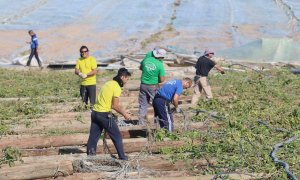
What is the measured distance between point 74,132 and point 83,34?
16.7 metres

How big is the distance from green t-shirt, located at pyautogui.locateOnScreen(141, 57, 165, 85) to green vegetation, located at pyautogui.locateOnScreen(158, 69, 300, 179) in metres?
1.14

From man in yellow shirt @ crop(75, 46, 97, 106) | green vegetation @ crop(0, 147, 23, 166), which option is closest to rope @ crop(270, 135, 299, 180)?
green vegetation @ crop(0, 147, 23, 166)

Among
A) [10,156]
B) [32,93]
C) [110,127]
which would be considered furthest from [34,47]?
[110,127]

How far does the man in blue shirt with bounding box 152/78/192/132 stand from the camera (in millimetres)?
9992

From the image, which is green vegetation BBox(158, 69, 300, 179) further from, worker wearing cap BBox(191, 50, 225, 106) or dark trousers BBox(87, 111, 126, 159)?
dark trousers BBox(87, 111, 126, 159)

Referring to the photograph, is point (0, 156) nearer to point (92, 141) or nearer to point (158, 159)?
point (92, 141)

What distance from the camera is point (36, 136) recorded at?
9.85 meters

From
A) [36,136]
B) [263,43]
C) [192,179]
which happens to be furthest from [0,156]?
[263,43]

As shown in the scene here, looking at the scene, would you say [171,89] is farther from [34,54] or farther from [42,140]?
[34,54]

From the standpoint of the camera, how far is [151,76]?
11.0 meters

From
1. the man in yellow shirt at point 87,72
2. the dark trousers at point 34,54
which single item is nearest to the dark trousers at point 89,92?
the man in yellow shirt at point 87,72

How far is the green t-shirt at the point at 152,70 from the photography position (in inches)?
431

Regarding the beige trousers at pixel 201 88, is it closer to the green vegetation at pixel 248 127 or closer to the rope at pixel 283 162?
the green vegetation at pixel 248 127

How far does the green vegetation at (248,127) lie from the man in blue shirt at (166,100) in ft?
1.34
